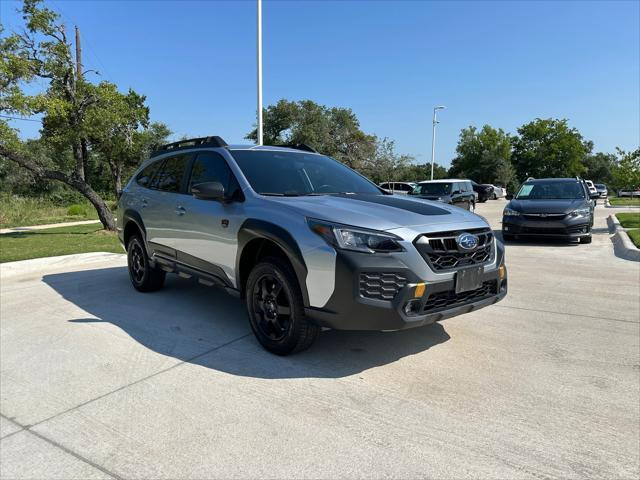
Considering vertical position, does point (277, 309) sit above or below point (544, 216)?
below

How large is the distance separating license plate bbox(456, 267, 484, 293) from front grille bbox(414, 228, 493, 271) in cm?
6

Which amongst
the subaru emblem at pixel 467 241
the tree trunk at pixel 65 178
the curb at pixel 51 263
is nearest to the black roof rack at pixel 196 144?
the subaru emblem at pixel 467 241

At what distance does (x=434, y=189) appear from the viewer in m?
18.6

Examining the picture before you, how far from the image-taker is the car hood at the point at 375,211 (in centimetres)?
334

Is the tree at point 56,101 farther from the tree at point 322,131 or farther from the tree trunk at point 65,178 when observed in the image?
the tree at point 322,131

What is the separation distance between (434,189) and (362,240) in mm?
16128

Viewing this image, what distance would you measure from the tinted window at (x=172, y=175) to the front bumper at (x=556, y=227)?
832 cm

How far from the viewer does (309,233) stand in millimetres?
3369

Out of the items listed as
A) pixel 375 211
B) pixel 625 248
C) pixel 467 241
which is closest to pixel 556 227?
pixel 625 248

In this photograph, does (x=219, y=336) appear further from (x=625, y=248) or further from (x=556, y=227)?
(x=556, y=227)

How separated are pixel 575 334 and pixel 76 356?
457cm

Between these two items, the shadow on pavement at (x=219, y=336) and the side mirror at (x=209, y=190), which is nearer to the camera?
the shadow on pavement at (x=219, y=336)

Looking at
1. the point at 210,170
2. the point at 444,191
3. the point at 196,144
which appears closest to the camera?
the point at 210,170

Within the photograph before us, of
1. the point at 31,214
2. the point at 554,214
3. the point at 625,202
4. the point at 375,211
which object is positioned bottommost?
the point at 31,214
